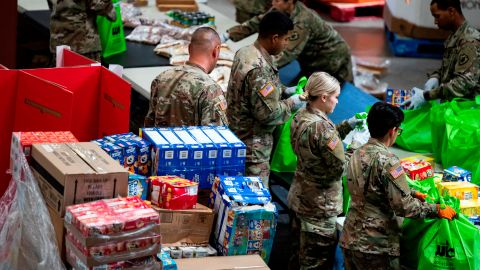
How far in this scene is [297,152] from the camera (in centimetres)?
552

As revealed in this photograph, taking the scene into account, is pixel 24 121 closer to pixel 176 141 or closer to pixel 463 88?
pixel 176 141

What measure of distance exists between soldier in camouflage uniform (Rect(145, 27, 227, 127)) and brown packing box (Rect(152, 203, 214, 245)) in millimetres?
1094

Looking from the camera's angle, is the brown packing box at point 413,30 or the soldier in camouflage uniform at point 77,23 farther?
the brown packing box at point 413,30

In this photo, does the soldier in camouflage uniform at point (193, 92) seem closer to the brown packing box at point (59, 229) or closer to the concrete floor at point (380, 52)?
the brown packing box at point (59, 229)

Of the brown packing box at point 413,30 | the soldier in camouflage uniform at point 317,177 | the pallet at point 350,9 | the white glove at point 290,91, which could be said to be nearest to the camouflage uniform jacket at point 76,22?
the white glove at point 290,91

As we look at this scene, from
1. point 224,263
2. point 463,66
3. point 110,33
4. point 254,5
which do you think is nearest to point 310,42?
point 254,5

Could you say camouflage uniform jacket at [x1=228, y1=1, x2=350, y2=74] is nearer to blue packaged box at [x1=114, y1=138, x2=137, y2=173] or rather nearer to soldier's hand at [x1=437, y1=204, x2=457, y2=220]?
soldier's hand at [x1=437, y1=204, x2=457, y2=220]

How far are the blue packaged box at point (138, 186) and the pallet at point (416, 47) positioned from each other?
27.5ft

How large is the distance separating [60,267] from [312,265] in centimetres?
234

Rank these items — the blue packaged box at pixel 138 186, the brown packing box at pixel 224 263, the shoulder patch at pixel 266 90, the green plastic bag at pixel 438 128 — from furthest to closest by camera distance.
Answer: the green plastic bag at pixel 438 128 < the shoulder patch at pixel 266 90 < the blue packaged box at pixel 138 186 < the brown packing box at pixel 224 263

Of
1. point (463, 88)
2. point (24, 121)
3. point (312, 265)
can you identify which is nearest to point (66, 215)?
point (24, 121)

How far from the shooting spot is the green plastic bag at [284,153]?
650 centimetres

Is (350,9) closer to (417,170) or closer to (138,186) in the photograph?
(417,170)

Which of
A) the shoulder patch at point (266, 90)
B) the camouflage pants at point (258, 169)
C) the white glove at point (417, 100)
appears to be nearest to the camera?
the shoulder patch at point (266, 90)
